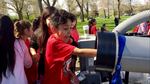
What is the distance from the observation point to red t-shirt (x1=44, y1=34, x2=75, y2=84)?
2.99 metres

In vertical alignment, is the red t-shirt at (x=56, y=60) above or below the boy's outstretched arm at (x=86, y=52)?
below

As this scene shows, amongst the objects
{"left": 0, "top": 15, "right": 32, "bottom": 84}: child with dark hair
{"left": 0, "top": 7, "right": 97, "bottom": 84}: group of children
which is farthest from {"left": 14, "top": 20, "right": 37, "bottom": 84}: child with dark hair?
{"left": 0, "top": 15, "right": 32, "bottom": 84}: child with dark hair

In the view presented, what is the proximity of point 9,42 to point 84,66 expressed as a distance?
652mm

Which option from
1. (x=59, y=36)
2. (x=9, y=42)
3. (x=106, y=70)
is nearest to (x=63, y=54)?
Result: (x=59, y=36)

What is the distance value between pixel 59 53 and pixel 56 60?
0.07 m

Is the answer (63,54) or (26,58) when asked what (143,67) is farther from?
(26,58)

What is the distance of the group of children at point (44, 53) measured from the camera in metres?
3.06

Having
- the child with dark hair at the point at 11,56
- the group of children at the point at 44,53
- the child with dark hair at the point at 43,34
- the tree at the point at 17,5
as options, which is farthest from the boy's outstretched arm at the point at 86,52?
the tree at the point at 17,5

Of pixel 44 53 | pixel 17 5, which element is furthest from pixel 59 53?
pixel 17 5

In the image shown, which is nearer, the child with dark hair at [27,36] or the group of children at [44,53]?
the group of children at [44,53]

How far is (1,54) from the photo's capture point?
3238 mm

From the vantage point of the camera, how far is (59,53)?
3.02 m

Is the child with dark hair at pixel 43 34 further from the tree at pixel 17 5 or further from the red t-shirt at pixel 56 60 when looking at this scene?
the tree at pixel 17 5

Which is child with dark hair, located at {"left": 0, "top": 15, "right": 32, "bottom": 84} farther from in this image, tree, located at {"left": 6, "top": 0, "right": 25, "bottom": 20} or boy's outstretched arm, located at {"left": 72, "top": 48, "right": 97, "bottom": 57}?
tree, located at {"left": 6, "top": 0, "right": 25, "bottom": 20}
